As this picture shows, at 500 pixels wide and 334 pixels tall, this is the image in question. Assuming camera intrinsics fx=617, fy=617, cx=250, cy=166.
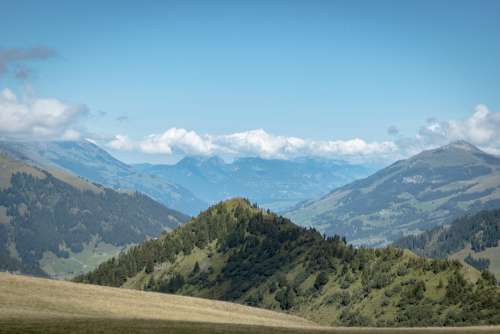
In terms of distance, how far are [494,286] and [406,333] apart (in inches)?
3670

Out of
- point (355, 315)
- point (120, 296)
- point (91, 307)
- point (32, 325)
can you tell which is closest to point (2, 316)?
point (32, 325)

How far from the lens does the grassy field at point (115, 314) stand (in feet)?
197

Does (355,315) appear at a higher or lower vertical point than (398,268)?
lower

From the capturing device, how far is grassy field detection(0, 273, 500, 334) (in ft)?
197

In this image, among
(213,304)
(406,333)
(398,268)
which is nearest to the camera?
(406,333)

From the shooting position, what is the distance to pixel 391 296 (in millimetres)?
173875

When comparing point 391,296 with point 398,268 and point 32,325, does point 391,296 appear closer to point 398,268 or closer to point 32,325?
point 398,268

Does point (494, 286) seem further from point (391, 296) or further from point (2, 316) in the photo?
point (2, 316)

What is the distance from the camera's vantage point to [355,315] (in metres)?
171

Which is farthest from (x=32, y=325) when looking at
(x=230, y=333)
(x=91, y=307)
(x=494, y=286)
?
(x=494, y=286)

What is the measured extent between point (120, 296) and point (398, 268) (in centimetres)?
11221

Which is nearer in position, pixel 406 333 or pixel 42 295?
pixel 406 333

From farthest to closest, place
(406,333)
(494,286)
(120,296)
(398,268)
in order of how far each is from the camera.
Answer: (398,268) < (494,286) < (120,296) < (406,333)

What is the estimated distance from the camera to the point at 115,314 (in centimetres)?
8212
